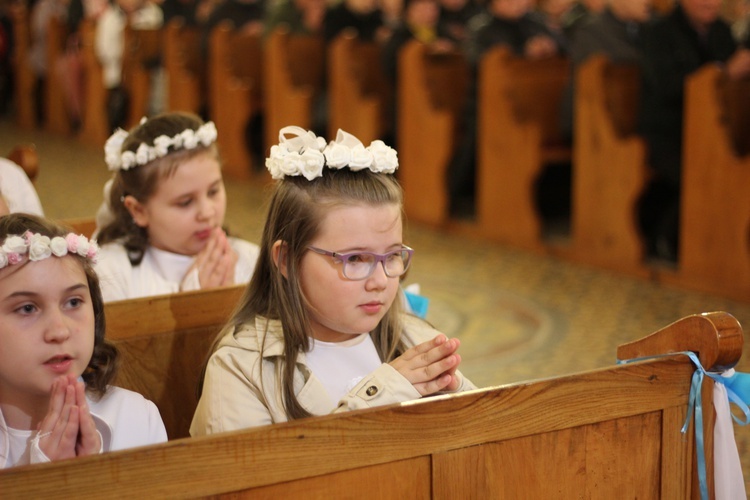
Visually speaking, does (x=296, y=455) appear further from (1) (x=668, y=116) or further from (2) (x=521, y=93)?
(2) (x=521, y=93)

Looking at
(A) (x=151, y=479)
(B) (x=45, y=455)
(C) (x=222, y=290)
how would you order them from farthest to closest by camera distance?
(C) (x=222, y=290), (B) (x=45, y=455), (A) (x=151, y=479)

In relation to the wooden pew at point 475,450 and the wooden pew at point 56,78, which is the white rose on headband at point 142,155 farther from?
the wooden pew at point 56,78

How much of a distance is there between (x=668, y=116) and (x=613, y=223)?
25.3 inches

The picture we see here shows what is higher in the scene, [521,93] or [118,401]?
[521,93]

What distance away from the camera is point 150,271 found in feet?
10.3

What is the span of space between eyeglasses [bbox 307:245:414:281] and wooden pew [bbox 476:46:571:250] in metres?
4.24

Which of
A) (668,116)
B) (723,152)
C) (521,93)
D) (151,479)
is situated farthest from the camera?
(521,93)

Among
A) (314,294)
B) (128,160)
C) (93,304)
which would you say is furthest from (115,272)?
(314,294)

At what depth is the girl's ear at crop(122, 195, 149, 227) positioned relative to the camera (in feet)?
10.3

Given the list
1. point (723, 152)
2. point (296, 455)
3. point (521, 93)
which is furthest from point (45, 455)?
point (521, 93)

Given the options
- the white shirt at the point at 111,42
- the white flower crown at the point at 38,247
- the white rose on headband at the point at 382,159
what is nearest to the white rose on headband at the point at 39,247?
the white flower crown at the point at 38,247

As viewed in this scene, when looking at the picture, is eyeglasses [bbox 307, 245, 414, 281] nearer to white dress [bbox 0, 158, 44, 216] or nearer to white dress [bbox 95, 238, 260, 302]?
white dress [bbox 95, 238, 260, 302]

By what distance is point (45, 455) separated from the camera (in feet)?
5.64

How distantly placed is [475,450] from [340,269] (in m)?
0.48
